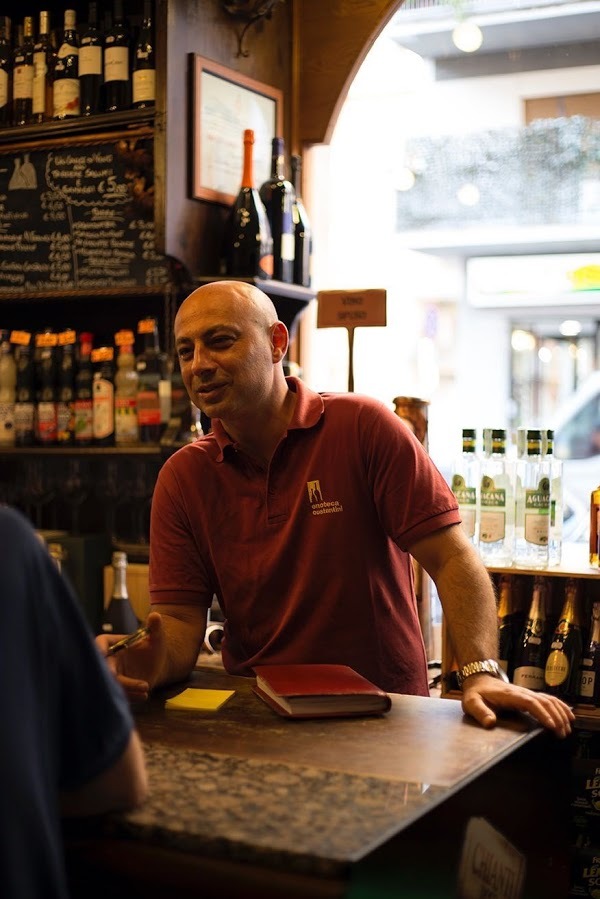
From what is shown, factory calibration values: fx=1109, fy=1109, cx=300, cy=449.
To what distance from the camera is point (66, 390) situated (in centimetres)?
369

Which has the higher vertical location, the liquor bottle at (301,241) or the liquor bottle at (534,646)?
the liquor bottle at (301,241)

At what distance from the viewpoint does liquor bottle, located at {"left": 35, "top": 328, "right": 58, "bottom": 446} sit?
372cm

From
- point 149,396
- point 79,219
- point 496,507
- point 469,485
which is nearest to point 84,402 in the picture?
point 149,396

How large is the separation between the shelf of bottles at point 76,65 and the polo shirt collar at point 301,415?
148 cm

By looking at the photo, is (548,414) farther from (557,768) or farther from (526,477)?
(557,768)

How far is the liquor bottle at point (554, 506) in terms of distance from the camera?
9.47 feet

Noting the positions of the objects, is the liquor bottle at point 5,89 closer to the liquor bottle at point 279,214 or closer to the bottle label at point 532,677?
the liquor bottle at point 279,214

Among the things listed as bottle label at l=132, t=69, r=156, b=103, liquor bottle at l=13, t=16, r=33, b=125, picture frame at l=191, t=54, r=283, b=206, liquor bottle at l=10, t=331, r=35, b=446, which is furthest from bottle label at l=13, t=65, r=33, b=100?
liquor bottle at l=10, t=331, r=35, b=446

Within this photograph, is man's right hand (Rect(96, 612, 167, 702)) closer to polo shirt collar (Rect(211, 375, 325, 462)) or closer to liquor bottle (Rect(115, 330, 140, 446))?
polo shirt collar (Rect(211, 375, 325, 462))

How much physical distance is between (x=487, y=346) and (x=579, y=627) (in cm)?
259

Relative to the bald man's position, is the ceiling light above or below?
above

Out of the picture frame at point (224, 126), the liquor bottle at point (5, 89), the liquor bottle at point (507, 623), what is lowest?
the liquor bottle at point (507, 623)

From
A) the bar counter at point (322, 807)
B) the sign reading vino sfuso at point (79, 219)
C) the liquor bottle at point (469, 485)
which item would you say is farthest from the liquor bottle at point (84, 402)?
the bar counter at point (322, 807)

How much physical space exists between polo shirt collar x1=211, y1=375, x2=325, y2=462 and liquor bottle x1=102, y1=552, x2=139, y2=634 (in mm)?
1271
